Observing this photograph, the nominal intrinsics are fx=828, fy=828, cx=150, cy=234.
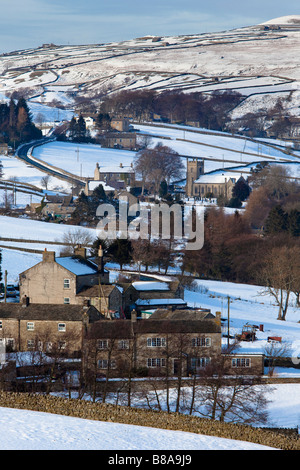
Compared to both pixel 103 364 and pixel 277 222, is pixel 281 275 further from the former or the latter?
pixel 277 222

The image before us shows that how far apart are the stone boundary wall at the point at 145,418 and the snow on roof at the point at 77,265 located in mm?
16608

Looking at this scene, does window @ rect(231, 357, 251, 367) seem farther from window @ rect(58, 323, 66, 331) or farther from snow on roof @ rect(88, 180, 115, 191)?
snow on roof @ rect(88, 180, 115, 191)

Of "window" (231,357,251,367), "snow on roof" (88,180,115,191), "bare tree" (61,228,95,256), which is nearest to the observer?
"window" (231,357,251,367)

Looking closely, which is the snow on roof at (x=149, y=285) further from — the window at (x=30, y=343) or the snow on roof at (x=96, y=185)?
the snow on roof at (x=96, y=185)

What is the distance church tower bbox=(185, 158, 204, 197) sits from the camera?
9662cm

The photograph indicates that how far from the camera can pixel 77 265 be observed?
122 ft

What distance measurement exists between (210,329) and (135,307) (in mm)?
6453

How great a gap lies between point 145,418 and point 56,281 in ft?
58.6

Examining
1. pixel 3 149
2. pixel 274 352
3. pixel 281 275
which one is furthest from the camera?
pixel 3 149

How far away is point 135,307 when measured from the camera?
3647cm

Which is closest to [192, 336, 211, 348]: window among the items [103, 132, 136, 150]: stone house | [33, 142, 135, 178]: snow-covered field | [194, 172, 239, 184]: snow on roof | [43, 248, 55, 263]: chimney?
[43, 248, 55, 263]: chimney

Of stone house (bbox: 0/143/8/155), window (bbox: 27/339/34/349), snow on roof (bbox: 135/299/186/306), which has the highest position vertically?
stone house (bbox: 0/143/8/155)

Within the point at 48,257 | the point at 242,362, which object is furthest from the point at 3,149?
the point at 242,362

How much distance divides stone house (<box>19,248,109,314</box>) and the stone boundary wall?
16.0m
